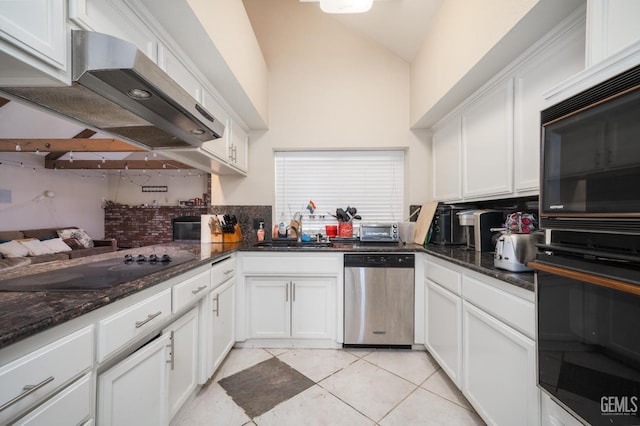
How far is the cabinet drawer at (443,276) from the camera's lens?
1618 mm

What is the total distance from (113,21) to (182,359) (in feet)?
5.51

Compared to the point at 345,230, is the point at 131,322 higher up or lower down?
lower down

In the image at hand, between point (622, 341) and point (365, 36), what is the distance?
311 cm

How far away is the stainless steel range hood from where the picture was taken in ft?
2.89

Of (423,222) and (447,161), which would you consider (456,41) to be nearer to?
(447,161)

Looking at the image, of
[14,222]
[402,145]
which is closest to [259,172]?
[402,145]

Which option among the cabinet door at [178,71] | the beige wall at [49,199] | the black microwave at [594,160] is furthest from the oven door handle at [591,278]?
the beige wall at [49,199]

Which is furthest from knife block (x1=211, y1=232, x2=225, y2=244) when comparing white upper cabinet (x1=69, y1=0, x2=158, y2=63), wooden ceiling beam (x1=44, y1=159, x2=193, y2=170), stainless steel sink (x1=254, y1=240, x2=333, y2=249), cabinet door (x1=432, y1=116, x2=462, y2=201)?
wooden ceiling beam (x1=44, y1=159, x2=193, y2=170)

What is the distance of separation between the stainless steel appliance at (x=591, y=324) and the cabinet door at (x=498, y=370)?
160mm

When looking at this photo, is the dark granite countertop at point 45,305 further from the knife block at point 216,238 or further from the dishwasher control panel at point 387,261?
the dishwasher control panel at point 387,261

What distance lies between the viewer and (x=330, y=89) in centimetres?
281

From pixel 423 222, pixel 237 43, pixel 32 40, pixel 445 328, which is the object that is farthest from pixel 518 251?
pixel 237 43

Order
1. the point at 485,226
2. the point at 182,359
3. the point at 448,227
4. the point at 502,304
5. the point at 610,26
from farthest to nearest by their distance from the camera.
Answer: the point at 448,227 < the point at 485,226 < the point at 182,359 < the point at 502,304 < the point at 610,26

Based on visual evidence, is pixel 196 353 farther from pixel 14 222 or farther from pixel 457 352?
pixel 14 222
